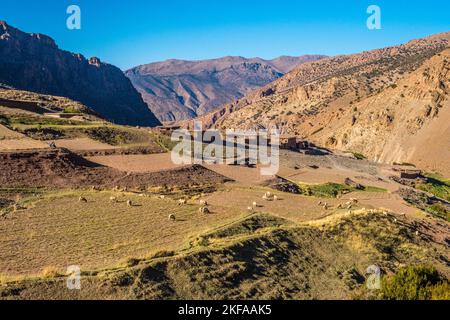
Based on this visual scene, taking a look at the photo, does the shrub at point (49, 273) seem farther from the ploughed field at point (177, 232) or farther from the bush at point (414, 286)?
the bush at point (414, 286)

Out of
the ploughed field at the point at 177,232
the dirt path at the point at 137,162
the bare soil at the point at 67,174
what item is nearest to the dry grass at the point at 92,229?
the ploughed field at the point at 177,232

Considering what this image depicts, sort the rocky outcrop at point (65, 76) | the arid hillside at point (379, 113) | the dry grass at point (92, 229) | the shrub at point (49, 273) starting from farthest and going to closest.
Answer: the rocky outcrop at point (65, 76) → the arid hillside at point (379, 113) → the dry grass at point (92, 229) → the shrub at point (49, 273)

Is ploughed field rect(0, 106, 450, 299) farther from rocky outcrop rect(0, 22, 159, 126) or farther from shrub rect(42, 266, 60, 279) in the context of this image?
rocky outcrop rect(0, 22, 159, 126)

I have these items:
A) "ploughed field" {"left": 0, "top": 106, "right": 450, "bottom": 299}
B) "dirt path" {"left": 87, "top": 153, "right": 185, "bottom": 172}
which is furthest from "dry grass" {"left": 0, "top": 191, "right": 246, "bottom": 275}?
"dirt path" {"left": 87, "top": 153, "right": 185, "bottom": 172}

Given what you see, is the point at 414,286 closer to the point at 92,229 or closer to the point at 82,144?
the point at 92,229

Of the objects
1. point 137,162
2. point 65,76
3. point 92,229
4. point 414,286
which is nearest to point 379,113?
point 137,162
